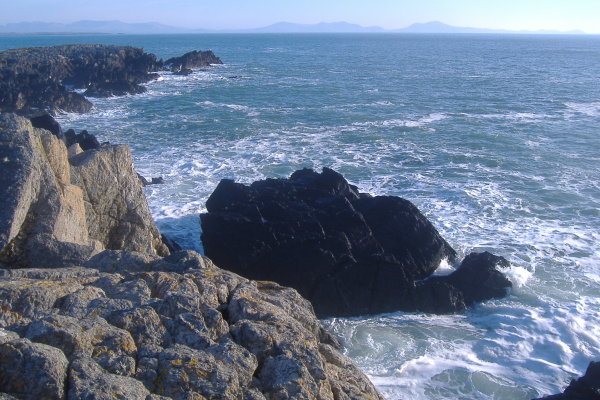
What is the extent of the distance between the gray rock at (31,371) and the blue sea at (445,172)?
20.3 feet

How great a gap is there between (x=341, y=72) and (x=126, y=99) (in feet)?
96.1

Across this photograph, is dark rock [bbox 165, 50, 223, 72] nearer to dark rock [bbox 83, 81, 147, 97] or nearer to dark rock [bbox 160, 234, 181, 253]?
dark rock [bbox 83, 81, 147, 97]

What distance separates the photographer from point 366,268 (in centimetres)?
1291

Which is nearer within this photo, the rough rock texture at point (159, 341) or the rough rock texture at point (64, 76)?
the rough rock texture at point (159, 341)

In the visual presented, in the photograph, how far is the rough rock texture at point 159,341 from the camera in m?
4.59

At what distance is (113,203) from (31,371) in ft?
24.4

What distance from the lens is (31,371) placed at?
4445 millimetres

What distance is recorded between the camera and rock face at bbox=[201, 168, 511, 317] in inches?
492

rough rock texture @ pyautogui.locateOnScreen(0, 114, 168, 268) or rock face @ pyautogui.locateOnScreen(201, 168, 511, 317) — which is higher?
rough rock texture @ pyautogui.locateOnScreen(0, 114, 168, 268)

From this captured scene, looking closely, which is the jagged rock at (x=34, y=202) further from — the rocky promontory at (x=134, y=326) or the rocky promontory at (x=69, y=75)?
the rocky promontory at (x=69, y=75)

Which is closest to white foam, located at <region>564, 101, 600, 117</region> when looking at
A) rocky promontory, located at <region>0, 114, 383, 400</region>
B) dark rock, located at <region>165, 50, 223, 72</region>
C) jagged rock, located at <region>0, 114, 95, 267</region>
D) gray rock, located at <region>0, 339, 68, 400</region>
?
jagged rock, located at <region>0, 114, 95, 267</region>

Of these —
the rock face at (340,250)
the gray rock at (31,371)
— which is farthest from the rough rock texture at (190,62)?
the gray rock at (31,371)

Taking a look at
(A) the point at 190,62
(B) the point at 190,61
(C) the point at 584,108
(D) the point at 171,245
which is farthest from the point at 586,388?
(B) the point at 190,61

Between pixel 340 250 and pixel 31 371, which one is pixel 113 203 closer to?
pixel 340 250
